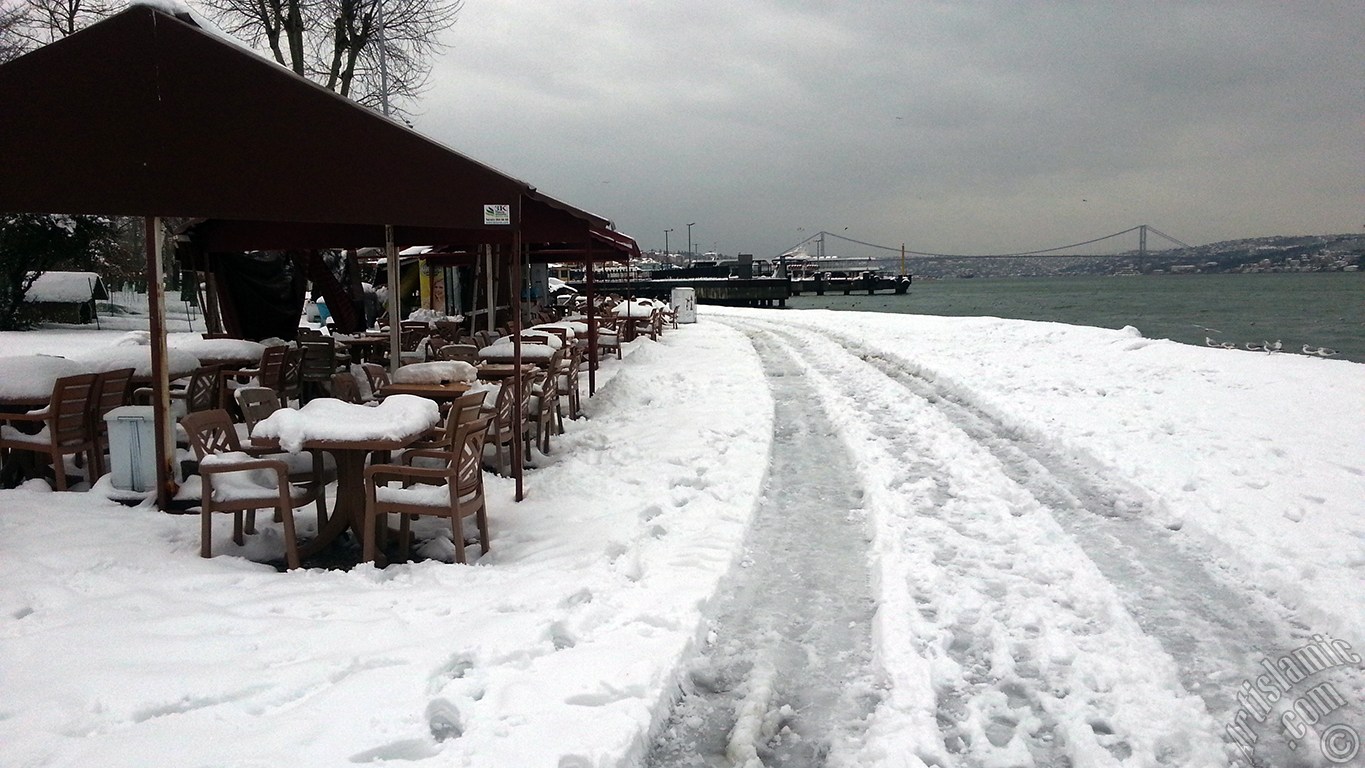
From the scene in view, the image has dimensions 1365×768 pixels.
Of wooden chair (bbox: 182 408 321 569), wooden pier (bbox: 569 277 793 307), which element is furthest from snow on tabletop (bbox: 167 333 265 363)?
wooden pier (bbox: 569 277 793 307)

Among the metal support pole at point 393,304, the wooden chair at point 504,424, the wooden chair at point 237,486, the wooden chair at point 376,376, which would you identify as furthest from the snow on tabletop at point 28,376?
the metal support pole at point 393,304

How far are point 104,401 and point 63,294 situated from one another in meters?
28.2

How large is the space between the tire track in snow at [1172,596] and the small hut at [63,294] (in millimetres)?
32028

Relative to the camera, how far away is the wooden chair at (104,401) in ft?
19.8

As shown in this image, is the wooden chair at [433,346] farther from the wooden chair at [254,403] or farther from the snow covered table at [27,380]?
the wooden chair at [254,403]

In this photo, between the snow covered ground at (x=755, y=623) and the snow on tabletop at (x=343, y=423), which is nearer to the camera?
the snow covered ground at (x=755, y=623)

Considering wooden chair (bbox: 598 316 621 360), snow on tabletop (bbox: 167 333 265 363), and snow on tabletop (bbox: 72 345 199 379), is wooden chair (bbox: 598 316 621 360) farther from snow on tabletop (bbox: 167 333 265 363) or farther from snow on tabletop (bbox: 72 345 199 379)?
Result: snow on tabletop (bbox: 72 345 199 379)

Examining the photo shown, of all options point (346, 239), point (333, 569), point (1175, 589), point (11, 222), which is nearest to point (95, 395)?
point (333, 569)

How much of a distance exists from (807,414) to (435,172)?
19.9 ft

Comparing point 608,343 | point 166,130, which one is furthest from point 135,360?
point 608,343

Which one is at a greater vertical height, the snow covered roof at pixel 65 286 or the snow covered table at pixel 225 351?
the snow covered roof at pixel 65 286

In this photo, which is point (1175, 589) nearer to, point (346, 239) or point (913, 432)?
point (913, 432)

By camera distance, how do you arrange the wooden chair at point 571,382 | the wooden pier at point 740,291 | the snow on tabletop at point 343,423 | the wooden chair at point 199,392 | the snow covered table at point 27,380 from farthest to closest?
the wooden pier at point 740,291 → the wooden chair at point 571,382 → the wooden chair at point 199,392 → the snow covered table at point 27,380 → the snow on tabletop at point 343,423

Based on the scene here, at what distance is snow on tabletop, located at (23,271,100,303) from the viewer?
Answer: 27938 millimetres
